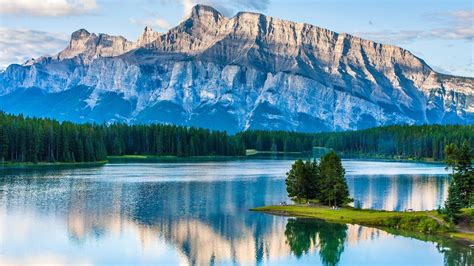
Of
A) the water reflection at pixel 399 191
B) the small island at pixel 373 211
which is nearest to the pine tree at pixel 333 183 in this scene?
the small island at pixel 373 211

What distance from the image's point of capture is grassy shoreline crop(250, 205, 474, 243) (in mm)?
89500

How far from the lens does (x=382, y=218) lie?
9800 cm

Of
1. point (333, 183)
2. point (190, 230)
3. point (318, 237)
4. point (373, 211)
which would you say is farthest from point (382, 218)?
point (190, 230)

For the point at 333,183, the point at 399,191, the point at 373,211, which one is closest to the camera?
the point at 373,211

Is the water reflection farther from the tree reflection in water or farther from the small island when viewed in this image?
the tree reflection in water

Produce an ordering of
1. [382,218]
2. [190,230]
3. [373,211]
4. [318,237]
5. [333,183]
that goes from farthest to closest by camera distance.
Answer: [333,183]
[373,211]
[382,218]
[190,230]
[318,237]

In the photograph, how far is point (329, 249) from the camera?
269 ft

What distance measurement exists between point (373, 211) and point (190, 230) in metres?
31.0

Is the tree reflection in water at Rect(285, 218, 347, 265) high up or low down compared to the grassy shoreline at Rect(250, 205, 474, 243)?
down

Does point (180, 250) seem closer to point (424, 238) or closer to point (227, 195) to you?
point (424, 238)

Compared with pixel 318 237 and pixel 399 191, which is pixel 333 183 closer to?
pixel 318 237

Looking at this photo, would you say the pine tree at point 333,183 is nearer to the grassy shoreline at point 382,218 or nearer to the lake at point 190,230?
the grassy shoreline at point 382,218

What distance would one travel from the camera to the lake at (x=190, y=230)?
7719 cm

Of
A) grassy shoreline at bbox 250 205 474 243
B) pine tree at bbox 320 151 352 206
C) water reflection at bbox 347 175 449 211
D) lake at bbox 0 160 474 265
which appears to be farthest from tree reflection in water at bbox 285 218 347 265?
water reflection at bbox 347 175 449 211
